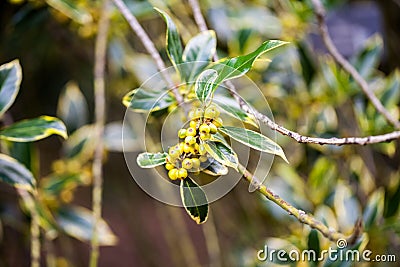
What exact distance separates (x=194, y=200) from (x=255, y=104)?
0.45 metres

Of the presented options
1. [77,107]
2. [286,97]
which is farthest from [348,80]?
[77,107]

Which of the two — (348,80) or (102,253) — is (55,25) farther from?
(102,253)

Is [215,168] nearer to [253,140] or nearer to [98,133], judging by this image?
[253,140]

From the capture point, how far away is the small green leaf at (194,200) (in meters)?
0.49

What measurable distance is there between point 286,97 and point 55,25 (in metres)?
0.53

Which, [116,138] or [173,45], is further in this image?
[116,138]

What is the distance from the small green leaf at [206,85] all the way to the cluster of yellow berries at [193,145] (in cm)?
1

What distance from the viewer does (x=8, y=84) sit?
2.17ft

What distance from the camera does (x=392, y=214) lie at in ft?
2.71

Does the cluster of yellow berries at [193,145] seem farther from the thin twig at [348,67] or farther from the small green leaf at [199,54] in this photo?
the thin twig at [348,67]

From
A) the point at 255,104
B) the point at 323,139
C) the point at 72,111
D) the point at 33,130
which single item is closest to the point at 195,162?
the point at 323,139

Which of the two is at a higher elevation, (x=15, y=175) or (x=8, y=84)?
(x=8, y=84)

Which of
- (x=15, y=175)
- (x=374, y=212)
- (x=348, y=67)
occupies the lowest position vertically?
(x=374, y=212)

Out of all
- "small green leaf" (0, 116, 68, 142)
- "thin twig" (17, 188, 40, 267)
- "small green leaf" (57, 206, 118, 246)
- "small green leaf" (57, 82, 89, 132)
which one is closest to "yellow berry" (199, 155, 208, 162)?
"small green leaf" (0, 116, 68, 142)
